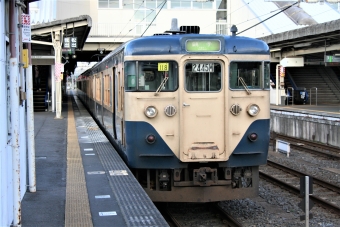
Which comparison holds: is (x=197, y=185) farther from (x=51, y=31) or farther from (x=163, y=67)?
(x=51, y=31)

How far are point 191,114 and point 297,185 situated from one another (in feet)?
14.6

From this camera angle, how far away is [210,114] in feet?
22.9

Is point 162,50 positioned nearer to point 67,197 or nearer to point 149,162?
point 149,162

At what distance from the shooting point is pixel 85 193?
637cm

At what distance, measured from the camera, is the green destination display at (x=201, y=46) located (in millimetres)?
7035

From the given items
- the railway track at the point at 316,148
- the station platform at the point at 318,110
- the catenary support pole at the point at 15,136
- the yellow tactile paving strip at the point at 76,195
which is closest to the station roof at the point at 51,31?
the railway track at the point at 316,148

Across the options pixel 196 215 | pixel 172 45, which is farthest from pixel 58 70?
pixel 172 45

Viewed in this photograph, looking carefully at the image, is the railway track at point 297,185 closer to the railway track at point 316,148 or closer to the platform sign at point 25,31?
the railway track at point 316,148

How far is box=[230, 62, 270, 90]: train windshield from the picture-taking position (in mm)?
7172

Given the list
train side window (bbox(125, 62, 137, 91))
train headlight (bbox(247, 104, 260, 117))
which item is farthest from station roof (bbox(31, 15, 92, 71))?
train headlight (bbox(247, 104, 260, 117))

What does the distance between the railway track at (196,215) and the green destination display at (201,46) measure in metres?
2.54

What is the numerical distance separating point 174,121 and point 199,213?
194 cm

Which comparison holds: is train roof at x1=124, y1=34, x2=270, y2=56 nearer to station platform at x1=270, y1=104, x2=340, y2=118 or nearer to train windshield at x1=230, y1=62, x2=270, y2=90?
train windshield at x1=230, y1=62, x2=270, y2=90

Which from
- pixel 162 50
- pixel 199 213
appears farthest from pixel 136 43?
pixel 199 213
